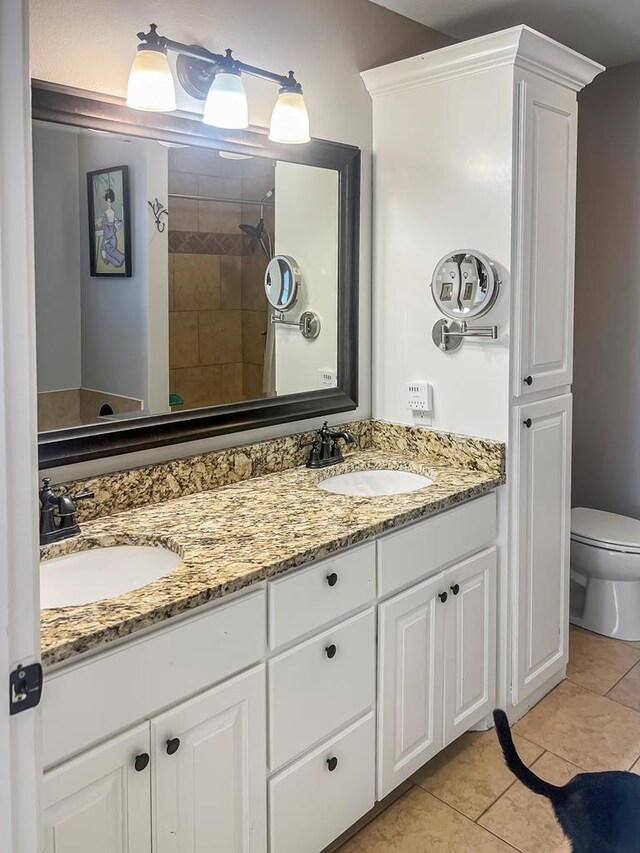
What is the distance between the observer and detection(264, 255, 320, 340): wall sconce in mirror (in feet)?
7.46

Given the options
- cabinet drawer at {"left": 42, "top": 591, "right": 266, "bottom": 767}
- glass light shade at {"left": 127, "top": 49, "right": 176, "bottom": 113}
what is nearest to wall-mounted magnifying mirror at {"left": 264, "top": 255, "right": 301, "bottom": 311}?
glass light shade at {"left": 127, "top": 49, "right": 176, "bottom": 113}

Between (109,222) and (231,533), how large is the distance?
Answer: 82 centimetres

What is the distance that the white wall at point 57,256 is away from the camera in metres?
1.73

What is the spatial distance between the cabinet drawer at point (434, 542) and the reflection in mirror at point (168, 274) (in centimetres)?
63

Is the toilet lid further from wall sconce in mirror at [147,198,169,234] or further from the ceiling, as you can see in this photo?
wall sconce in mirror at [147,198,169,234]

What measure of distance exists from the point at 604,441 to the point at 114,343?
2427 millimetres

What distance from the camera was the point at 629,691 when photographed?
267 cm

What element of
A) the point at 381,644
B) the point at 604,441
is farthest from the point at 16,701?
the point at 604,441

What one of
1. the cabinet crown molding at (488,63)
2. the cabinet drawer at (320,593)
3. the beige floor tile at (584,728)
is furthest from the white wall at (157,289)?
the beige floor tile at (584,728)

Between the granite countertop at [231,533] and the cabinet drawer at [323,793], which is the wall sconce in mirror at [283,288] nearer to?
the granite countertop at [231,533]

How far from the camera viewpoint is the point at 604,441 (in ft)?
11.5

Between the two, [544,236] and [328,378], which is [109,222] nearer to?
[328,378]

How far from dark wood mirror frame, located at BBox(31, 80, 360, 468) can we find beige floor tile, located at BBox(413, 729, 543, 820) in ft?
3.66

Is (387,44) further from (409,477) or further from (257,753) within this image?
(257,753)
